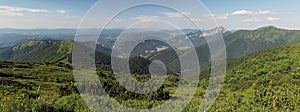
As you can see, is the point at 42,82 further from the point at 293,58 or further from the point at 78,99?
the point at 293,58

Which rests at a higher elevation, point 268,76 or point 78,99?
point 78,99

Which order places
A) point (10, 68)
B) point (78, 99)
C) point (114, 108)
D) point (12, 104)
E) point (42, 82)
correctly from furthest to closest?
point (10, 68) < point (42, 82) < point (78, 99) < point (12, 104) < point (114, 108)

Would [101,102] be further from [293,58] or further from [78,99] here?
[293,58]

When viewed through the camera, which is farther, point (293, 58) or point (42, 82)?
point (293, 58)

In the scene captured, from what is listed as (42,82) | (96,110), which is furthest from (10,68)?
(96,110)

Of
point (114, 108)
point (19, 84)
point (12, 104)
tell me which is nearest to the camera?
point (114, 108)

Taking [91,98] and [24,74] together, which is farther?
[24,74]

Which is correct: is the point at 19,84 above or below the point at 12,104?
below

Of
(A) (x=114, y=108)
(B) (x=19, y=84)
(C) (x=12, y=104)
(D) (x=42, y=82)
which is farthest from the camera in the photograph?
(D) (x=42, y=82)

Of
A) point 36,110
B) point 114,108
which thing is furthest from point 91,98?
point 36,110
